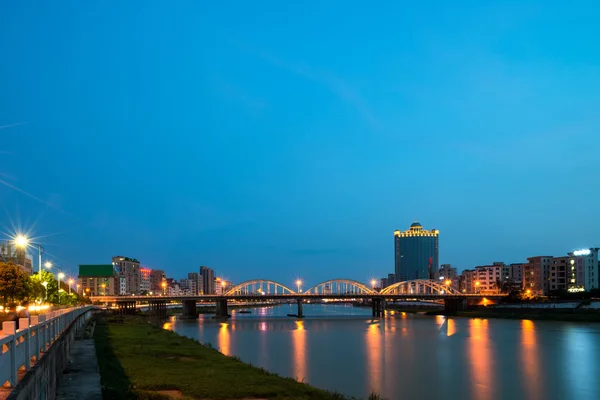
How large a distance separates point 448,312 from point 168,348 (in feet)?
321

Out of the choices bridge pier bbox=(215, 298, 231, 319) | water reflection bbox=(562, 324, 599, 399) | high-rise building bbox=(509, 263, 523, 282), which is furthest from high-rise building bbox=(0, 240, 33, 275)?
high-rise building bbox=(509, 263, 523, 282)

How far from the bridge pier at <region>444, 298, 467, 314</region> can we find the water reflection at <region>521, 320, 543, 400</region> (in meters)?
65.6

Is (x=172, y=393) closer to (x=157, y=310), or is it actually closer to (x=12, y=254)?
(x=157, y=310)

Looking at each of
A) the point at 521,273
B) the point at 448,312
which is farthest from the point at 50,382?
the point at 521,273

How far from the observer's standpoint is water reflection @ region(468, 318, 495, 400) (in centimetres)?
2803

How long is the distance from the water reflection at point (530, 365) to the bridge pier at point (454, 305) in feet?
215

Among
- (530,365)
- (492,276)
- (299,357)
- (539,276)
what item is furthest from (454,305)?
(299,357)

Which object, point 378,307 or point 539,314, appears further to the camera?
point 378,307

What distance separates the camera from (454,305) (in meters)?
127

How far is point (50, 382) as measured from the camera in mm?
11484

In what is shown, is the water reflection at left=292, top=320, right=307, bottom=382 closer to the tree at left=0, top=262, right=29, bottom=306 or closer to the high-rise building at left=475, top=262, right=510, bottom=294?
the tree at left=0, top=262, right=29, bottom=306

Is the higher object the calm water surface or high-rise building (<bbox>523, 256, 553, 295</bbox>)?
the calm water surface

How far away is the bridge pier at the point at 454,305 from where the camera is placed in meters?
126

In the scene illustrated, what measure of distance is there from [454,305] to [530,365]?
92.1m
